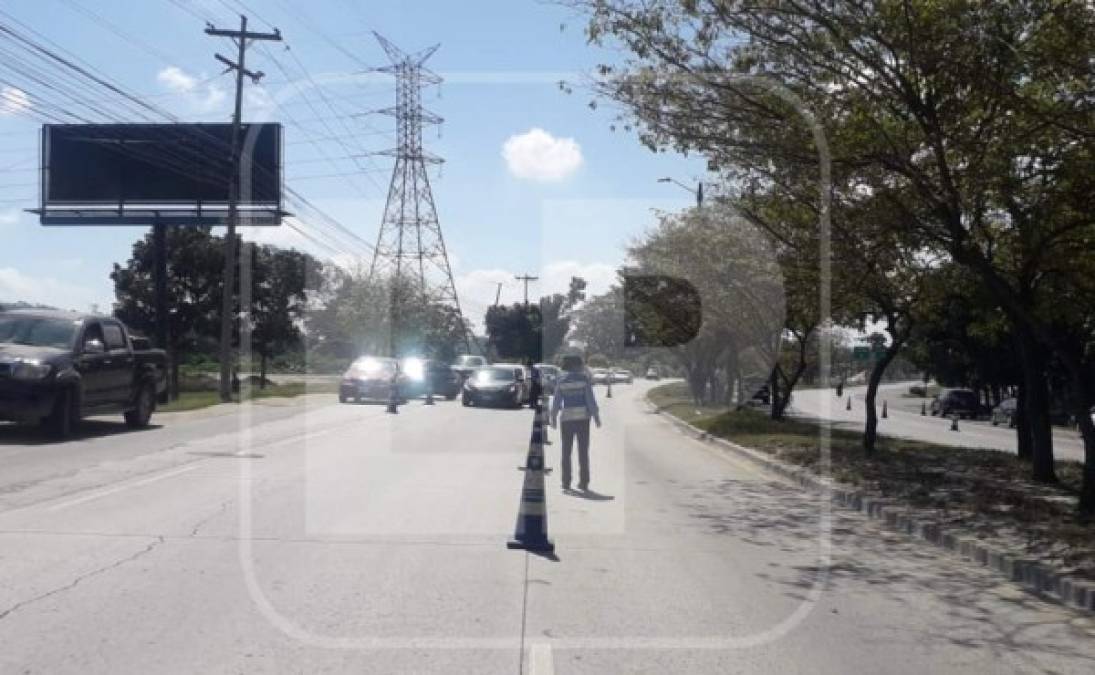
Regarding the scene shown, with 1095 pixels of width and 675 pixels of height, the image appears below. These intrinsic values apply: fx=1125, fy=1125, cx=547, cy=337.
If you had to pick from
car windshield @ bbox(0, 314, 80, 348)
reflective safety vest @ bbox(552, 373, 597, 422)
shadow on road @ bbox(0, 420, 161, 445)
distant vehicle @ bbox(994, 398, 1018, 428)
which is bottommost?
distant vehicle @ bbox(994, 398, 1018, 428)

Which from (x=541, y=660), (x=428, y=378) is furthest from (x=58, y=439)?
(x=428, y=378)

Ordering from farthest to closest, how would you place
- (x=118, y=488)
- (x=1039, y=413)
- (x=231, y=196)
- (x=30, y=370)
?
(x=231, y=196), (x=30, y=370), (x=1039, y=413), (x=118, y=488)

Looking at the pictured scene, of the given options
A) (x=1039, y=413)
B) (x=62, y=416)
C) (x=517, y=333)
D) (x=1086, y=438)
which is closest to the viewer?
(x=1086, y=438)

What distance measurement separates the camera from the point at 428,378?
39.0 metres

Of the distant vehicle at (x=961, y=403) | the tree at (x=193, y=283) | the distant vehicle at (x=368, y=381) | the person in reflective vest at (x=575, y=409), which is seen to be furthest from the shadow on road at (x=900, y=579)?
the distant vehicle at (x=961, y=403)

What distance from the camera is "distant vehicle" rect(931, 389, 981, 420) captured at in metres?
50.6

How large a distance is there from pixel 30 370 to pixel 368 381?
18267 millimetres

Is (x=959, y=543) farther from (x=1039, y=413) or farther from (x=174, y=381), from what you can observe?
→ (x=174, y=381)

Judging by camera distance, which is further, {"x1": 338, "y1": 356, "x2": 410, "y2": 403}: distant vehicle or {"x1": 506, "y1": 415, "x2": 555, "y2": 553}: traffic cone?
{"x1": 338, "y1": 356, "x2": 410, "y2": 403}: distant vehicle

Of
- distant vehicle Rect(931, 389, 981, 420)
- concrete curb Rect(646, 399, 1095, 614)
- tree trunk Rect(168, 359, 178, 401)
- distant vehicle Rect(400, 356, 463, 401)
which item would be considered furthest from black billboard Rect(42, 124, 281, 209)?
distant vehicle Rect(931, 389, 981, 420)

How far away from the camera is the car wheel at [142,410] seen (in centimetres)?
2108

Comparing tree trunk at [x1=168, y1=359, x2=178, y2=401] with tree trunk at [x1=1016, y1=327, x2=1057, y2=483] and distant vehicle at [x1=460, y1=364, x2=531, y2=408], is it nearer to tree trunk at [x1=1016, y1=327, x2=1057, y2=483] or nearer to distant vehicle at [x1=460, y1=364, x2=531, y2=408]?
distant vehicle at [x1=460, y1=364, x2=531, y2=408]

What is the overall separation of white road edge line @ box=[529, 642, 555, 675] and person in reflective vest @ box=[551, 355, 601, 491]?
7.58 meters

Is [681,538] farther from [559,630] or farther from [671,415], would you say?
[671,415]
